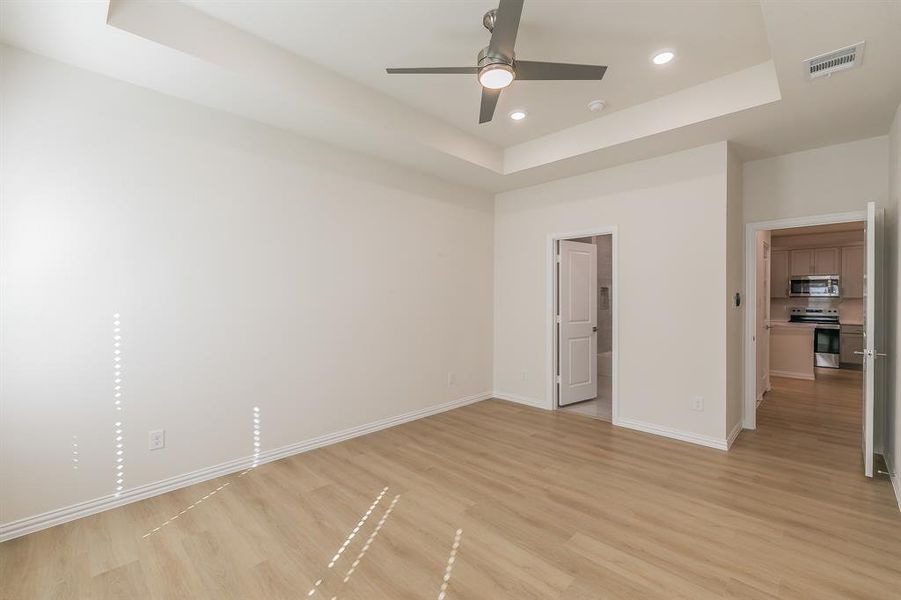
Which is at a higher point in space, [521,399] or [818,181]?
[818,181]

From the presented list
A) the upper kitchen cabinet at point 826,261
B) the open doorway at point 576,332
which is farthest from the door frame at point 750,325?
the upper kitchen cabinet at point 826,261

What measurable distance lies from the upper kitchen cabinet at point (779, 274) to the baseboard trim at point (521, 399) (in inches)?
245

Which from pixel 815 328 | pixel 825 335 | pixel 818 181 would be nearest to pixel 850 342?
pixel 825 335

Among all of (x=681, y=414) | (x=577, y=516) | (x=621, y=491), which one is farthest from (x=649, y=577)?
(x=681, y=414)

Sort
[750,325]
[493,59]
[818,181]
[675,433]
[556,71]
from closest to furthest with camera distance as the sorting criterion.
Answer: [493,59] < [556,71] < [818,181] < [675,433] < [750,325]

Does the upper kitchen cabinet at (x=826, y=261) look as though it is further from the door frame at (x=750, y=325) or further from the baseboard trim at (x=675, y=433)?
the baseboard trim at (x=675, y=433)

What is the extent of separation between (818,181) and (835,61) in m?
1.88

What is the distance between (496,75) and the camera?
2.30 m

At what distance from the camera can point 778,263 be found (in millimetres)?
8109

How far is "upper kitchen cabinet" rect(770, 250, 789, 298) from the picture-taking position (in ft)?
26.3

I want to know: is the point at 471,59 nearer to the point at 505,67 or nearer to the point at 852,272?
the point at 505,67

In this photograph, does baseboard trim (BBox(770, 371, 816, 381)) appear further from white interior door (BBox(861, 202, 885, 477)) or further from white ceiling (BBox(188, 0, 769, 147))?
white ceiling (BBox(188, 0, 769, 147))

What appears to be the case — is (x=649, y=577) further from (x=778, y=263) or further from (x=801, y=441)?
(x=778, y=263)

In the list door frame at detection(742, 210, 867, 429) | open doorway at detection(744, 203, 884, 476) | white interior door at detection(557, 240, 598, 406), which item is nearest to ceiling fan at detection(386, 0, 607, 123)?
open doorway at detection(744, 203, 884, 476)
